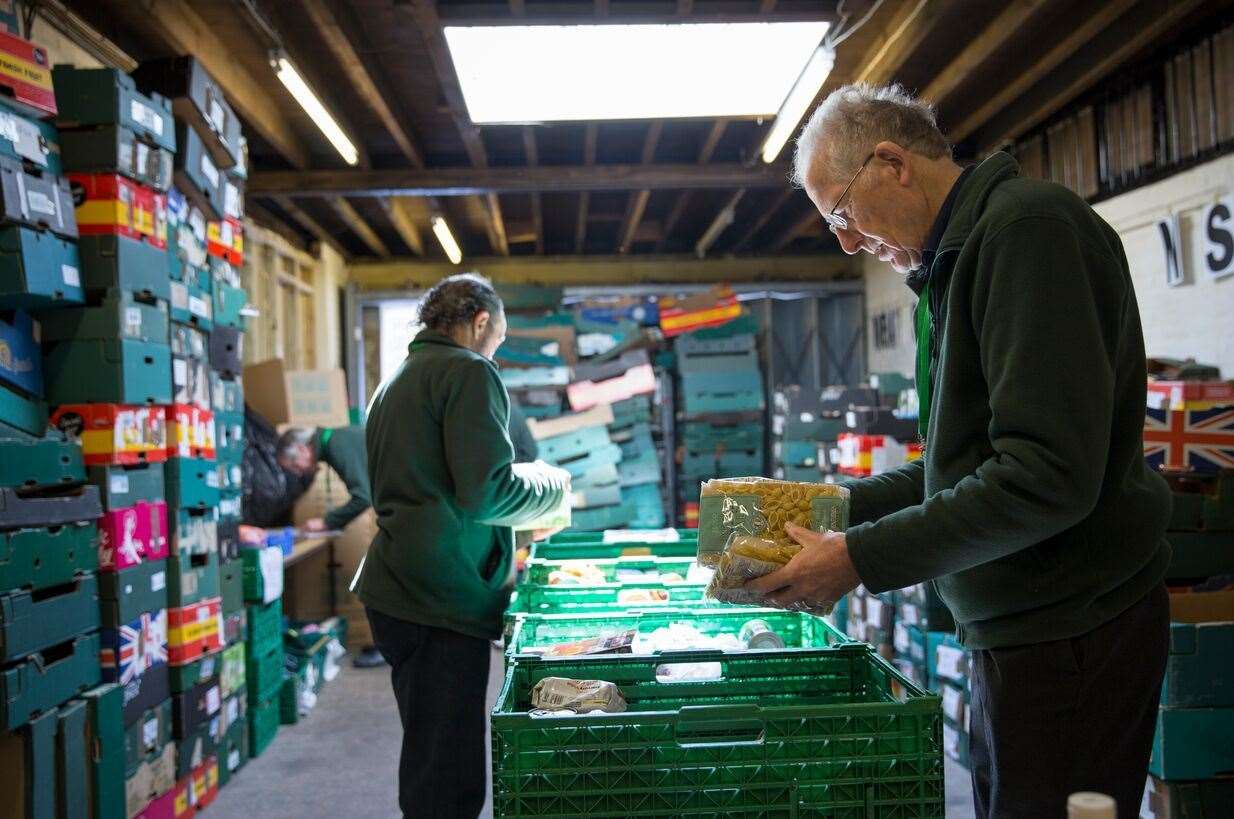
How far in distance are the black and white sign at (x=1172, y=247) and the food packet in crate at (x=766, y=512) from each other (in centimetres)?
394

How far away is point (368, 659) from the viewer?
6188 mm

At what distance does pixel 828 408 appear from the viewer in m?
7.25

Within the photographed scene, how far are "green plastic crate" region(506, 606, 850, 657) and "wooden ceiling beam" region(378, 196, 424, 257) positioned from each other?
6152mm

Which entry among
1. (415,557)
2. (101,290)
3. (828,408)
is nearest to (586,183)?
(828,408)

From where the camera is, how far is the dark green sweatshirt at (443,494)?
2.47 metres

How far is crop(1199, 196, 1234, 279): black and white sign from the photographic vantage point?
13.4 ft

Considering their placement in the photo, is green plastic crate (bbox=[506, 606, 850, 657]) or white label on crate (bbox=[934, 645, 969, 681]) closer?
green plastic crate (bbox=[506, 606, 850, 657])

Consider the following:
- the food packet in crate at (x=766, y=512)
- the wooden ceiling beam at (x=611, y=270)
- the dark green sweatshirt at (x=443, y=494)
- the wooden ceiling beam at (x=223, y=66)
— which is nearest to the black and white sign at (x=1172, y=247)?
the dark green sweatshirt at (x=443, y=494)

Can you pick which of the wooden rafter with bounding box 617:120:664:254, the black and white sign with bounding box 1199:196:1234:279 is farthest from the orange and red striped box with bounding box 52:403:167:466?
the black and white sign with bounding box 1199:196:1234:279

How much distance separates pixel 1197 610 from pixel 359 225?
23.9ft

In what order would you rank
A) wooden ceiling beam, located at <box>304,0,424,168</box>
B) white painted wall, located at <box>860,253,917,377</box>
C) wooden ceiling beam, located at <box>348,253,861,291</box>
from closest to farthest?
wooden ceiling beam, located at <box>304,0,424,168</box>
white painted wall, located at <box>860,253,917,377</box>
wooden ceiling beam, located at <box>348,253,861,291</box>

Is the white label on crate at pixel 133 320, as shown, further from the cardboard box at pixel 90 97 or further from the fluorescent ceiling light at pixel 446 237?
the fluorescent ceiling light at pixel 446 237

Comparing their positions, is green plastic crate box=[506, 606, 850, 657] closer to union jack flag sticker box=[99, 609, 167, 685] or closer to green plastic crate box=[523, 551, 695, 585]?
green plastic crate box=[523, 551, 695, 585]

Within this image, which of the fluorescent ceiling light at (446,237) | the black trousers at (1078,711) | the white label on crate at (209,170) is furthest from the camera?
the fluorescent ceiling light at (446,237)
